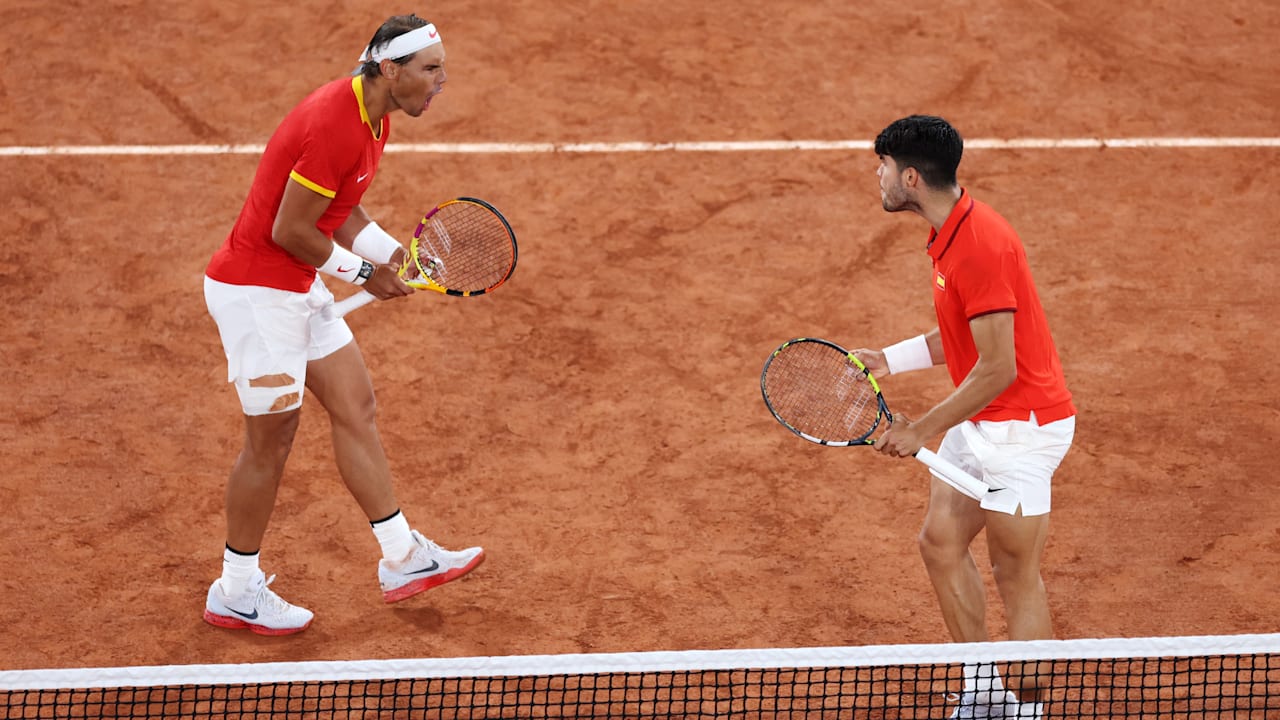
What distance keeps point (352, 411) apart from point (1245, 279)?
502 cm

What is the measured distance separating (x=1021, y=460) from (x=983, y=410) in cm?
21

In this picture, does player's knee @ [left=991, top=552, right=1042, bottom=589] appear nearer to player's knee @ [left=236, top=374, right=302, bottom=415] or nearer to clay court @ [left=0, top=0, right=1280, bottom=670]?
clay court @ [left=0, top=0, right=1280, bottom=670]

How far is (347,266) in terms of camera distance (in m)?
5.05

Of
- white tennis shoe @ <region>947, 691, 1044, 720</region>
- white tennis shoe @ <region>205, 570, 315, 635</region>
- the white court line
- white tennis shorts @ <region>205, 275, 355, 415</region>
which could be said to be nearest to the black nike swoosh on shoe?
white tennis shoe @ <region>205, 570, 315, 635</region>

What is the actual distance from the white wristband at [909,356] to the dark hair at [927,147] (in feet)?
2.36

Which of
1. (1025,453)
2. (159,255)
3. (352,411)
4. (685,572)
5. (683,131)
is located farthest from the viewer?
(683,131)

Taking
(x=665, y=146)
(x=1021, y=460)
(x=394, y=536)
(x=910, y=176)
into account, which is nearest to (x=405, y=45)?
(x=910, y=176)

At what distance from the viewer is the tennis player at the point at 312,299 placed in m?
4.86

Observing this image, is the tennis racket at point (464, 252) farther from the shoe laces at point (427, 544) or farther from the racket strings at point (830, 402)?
the racket strings at point (830, 402)

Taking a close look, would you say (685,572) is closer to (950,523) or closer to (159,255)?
(950,523)

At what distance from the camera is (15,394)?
6.73 meters

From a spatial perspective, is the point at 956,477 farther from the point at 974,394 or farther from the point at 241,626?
the point at 241,626

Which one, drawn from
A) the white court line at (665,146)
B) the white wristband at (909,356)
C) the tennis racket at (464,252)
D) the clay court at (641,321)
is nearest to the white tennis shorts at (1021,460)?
the white wristband at (909,356)

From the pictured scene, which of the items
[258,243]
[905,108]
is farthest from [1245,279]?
[258,243]
